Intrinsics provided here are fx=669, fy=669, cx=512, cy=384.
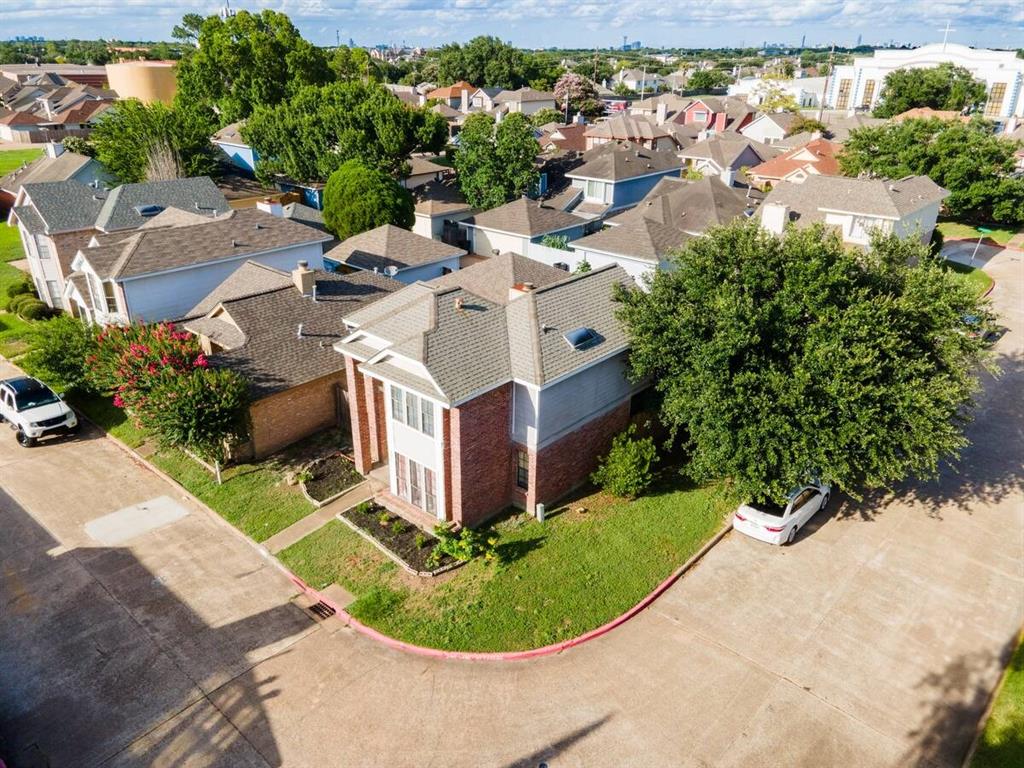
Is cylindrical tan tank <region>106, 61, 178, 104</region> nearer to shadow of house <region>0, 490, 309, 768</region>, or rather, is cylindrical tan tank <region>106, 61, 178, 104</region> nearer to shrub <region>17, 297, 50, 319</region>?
shrub <region>17, 297, 50, 319</region>

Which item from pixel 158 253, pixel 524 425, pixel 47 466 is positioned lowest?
pixel 47 466

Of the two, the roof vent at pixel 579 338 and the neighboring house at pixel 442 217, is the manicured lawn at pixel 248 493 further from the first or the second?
the neighboring house at pixel 442 217

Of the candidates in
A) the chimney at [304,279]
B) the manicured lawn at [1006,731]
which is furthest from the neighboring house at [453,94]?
the manicured lawn at [1006,731]

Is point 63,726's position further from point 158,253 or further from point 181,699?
point 158,253

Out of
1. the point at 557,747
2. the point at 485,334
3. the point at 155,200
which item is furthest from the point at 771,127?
the point at 557,747

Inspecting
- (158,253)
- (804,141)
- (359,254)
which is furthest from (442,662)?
(804,141)

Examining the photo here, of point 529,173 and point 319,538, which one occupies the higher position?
point 529,173

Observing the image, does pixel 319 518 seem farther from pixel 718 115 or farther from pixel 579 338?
pixel 718 115
